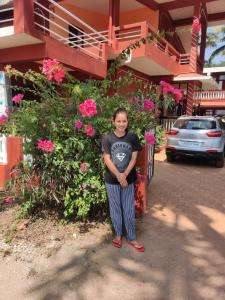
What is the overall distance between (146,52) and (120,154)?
351 inches

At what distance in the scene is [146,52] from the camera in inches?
446

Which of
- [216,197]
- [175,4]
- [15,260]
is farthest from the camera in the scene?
[175,4]

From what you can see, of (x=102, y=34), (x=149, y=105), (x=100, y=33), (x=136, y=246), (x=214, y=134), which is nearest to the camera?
(x=136, y=246)

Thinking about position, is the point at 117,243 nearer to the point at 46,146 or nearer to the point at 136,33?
the point at 46,146

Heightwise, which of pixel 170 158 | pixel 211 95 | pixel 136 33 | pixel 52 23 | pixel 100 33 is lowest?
pixel 170 158

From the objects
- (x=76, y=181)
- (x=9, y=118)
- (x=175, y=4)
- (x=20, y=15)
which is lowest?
(x=76, y=181)

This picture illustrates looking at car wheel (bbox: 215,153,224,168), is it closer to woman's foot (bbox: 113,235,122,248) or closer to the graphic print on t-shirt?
woman's foot (bbox: 113,235,122,248)

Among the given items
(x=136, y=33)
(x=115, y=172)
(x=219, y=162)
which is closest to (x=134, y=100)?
(x=115, y=172)

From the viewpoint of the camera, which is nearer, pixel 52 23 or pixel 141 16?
pixel 52 23

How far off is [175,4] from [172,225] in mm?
12841

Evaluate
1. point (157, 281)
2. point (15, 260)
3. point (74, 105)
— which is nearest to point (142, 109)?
point (74, 105)

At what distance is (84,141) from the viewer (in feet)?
12.4

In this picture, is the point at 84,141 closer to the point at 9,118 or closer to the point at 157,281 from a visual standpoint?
the point at 9,118

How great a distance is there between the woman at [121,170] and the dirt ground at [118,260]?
1.08ft
